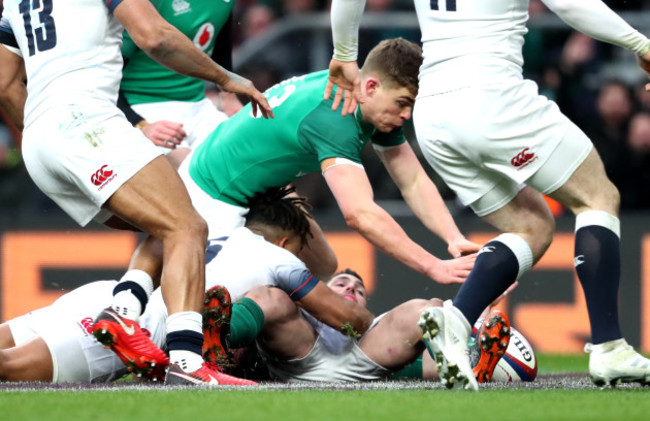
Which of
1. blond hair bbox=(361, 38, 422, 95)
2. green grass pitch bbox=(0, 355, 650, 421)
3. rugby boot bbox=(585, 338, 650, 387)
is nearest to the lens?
green grass pitch bbox=(0, 355, 650, 421)

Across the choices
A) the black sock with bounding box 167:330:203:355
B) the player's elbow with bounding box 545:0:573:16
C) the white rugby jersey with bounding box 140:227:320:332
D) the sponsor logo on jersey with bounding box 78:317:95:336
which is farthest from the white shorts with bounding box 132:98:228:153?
the player's elbow with bounding box 545:0:573:16

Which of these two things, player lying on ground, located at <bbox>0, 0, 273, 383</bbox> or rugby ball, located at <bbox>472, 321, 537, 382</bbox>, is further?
rugby ball, located at <bbox>472, 321, 537, 382</bbox>

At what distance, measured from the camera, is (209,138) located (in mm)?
5930

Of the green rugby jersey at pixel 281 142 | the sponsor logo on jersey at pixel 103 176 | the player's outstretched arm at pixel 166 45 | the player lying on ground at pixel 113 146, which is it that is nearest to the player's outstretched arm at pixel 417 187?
the green rugby jersey at pixel 281 142

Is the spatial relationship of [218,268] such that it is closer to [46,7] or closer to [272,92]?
[272,92]

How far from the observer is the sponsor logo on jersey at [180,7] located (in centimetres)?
621

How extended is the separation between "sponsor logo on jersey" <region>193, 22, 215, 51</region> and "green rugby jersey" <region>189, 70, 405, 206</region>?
0.68 meters

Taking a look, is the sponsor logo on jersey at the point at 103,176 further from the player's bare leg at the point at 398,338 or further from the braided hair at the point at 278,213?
the player's bare leg at the point at 398,338

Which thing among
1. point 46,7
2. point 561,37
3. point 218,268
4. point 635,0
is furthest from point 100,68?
point 635,0

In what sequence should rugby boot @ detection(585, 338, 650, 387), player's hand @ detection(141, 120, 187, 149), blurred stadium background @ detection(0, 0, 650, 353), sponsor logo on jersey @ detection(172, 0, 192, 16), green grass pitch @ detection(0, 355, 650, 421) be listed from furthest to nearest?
blurred stadium background @ detection(0, 0, 650, 353) → sponsor logo on jersey @ detection(172, 0, 192, 16) → player's hand @ detection(141, 120, 187, 149) → rugby boot @ detection(585, 338, 650, 387) → green grass pitch @ detection(0, 355, 650, 421)

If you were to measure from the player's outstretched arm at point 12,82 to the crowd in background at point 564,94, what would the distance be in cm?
343

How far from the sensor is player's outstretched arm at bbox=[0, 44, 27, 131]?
523cm

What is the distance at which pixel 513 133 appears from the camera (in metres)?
4.24

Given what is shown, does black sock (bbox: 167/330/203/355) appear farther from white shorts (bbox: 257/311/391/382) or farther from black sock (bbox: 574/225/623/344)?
black sock (bbox: 574/225/623/344)
